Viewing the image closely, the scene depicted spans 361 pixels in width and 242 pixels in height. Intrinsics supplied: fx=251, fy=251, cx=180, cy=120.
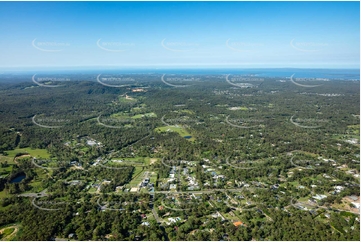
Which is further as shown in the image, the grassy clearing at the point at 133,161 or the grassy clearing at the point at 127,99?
the grassy clearing at the point at 127,99

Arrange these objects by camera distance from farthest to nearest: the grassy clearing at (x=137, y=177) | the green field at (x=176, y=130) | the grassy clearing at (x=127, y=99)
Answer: the grassy clearing at (x=127, y=99) → the green field at (x=176, y=130) → the grassy clearing at (x=137, y=177)

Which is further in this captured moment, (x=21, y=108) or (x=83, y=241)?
(x=21, y=108)

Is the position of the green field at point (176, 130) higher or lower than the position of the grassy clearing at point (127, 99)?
lower

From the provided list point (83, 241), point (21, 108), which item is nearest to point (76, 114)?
point (21, 108)

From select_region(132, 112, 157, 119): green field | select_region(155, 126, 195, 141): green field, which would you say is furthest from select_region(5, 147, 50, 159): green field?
select_region(132, 112, 157, 119): green field

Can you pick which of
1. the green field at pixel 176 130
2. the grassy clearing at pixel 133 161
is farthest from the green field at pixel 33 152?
the green field at pixel 176 130

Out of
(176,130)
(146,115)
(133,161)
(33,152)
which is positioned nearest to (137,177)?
(133,161)

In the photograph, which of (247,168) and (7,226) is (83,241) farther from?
(247,168)

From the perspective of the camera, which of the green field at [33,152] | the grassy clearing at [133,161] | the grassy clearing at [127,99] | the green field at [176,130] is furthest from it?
the grassy clearing at [127,99]

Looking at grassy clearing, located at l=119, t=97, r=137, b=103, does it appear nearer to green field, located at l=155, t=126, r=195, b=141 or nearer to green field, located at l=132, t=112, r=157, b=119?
green field, located at l=132, t=112, r=157, b=119

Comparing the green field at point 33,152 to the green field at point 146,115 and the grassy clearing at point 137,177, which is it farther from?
the green field at point 146,115

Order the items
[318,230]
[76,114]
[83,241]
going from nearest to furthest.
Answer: [83,241] < [318,230] < [76,114]
